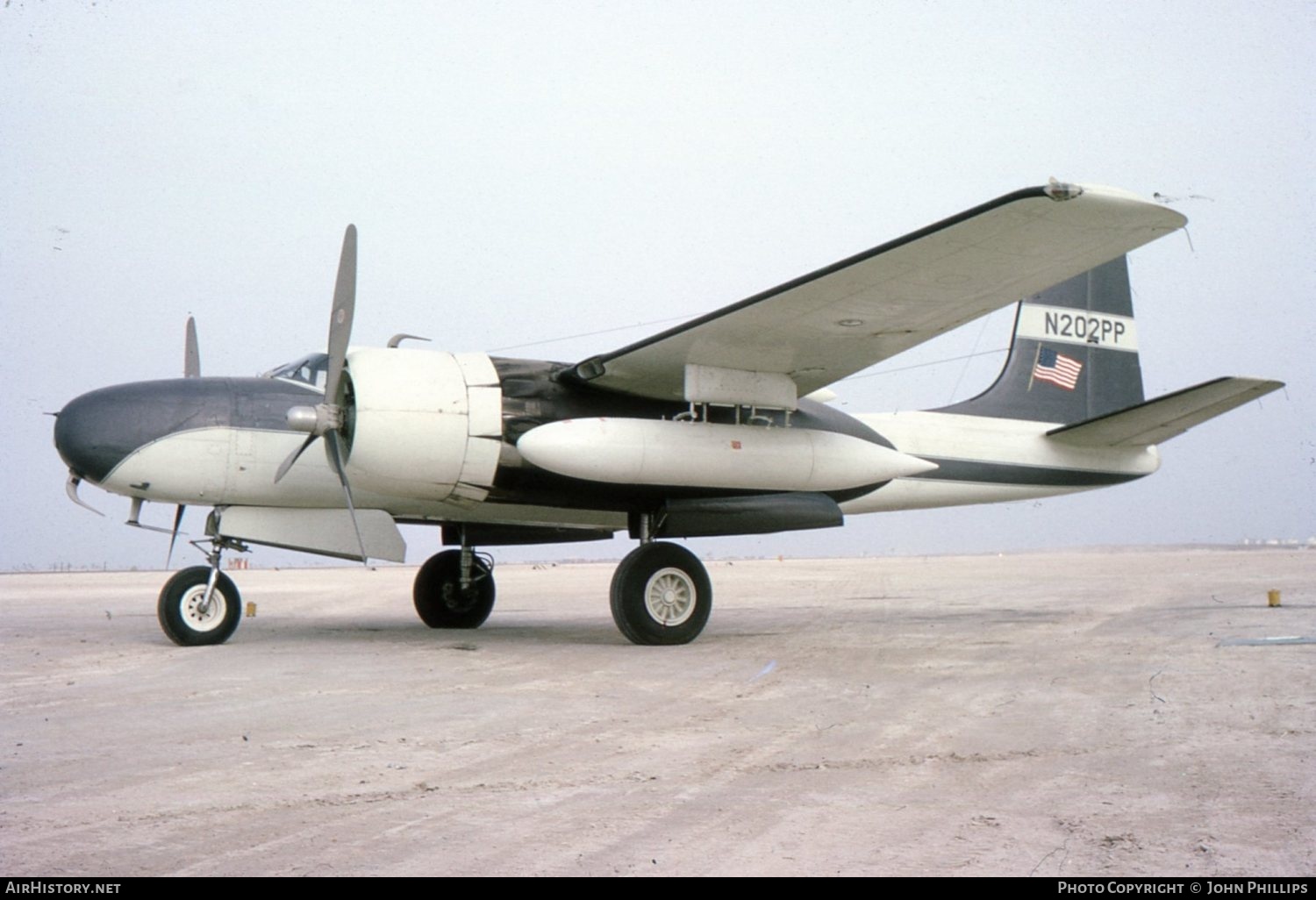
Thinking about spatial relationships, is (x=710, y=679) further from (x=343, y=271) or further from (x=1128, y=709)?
(x=343, y=271)

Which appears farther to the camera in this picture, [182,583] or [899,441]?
[899,441]

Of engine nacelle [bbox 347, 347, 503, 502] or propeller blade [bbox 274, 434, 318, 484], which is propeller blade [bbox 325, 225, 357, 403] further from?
propeller blade [bbox 274, 434, 318, 484]

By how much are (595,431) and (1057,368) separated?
326 inches

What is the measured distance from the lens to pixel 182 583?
10352 mm

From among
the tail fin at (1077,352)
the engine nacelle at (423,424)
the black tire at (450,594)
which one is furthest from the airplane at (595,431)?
the tail fin at (1077,352)

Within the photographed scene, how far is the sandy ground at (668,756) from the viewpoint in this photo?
3430 mm

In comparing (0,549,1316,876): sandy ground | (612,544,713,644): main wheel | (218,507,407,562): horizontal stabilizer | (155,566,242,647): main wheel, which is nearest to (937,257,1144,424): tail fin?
(0,549,1316,876): sandy ground

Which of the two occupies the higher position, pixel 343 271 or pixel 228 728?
pixel 343 271

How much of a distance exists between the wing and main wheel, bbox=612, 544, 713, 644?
157 centimetres

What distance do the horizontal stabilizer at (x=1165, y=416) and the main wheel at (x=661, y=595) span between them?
6.00 metres

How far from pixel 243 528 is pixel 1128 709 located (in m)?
8.33

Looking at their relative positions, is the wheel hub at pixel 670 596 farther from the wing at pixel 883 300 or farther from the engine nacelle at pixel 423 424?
the engine nacelle at pixel 423 424

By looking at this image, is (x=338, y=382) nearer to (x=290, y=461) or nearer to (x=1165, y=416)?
(x=290, y=461)
